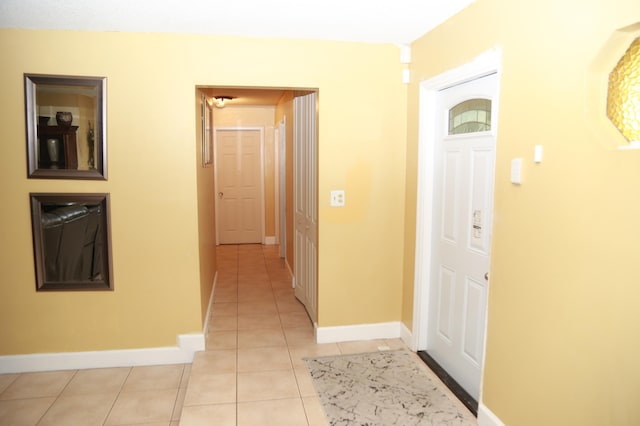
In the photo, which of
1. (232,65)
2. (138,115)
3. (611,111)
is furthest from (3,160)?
(611,111)

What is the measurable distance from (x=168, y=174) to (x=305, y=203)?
4.53ft

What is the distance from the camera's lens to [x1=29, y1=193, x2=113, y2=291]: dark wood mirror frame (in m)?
3.22

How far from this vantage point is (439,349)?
3299 mm

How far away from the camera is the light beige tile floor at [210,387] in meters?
2.72

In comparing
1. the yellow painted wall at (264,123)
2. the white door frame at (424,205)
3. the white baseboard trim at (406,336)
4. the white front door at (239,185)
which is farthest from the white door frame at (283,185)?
the white door frame at (424,205)

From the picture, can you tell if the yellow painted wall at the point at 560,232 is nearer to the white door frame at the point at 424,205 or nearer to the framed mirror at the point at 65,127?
the white door frame at the point at 424,205

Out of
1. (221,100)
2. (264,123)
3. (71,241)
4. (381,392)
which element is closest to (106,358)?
(71,241)

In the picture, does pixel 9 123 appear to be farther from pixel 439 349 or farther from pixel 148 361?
pixel 439 349

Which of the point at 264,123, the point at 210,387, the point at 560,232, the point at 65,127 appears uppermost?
the point at 264,123

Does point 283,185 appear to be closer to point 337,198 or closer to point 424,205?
point 337,198

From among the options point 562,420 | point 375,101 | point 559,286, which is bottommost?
point 562,420

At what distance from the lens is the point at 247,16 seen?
2.82 meters

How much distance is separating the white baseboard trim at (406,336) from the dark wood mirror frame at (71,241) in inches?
92.7

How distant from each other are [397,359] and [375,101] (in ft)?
6.65
